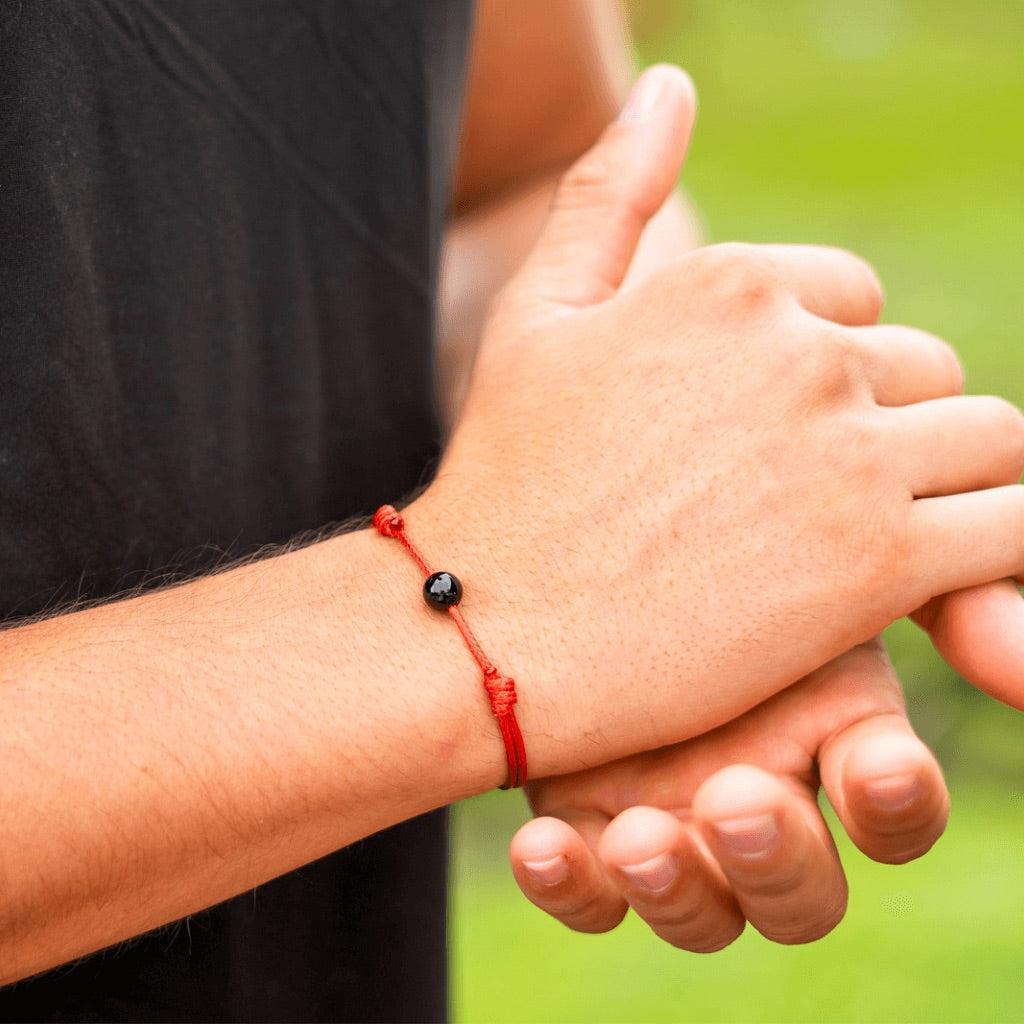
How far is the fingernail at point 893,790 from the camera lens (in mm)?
712

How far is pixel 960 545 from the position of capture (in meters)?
0.85

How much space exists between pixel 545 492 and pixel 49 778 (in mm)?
437

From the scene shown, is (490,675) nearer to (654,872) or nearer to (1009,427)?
(654,872)

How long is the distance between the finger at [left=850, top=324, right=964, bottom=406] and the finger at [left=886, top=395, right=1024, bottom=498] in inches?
1.2

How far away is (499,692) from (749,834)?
0.69 ft

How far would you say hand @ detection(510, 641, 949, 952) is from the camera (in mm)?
719

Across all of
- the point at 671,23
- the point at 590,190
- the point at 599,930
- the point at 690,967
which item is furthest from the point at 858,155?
the point at 599,930

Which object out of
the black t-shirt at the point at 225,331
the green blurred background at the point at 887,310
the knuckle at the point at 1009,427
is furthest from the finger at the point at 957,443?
the green blurred background at the point at 887,310

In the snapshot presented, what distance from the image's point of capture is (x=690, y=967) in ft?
7.73

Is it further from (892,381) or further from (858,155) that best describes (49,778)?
(858,155)

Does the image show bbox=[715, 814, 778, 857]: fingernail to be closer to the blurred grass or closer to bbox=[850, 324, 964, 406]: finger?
bbox=[850, 324, 964, 406]: finger

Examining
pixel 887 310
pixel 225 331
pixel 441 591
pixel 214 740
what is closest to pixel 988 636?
pixel 441 591

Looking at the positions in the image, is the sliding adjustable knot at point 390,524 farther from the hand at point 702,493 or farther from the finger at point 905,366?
the finger at point 905,366

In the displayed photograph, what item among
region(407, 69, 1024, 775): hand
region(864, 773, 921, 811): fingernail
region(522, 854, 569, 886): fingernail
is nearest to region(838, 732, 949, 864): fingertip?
region(864, 773, 921, 811): fingernail
